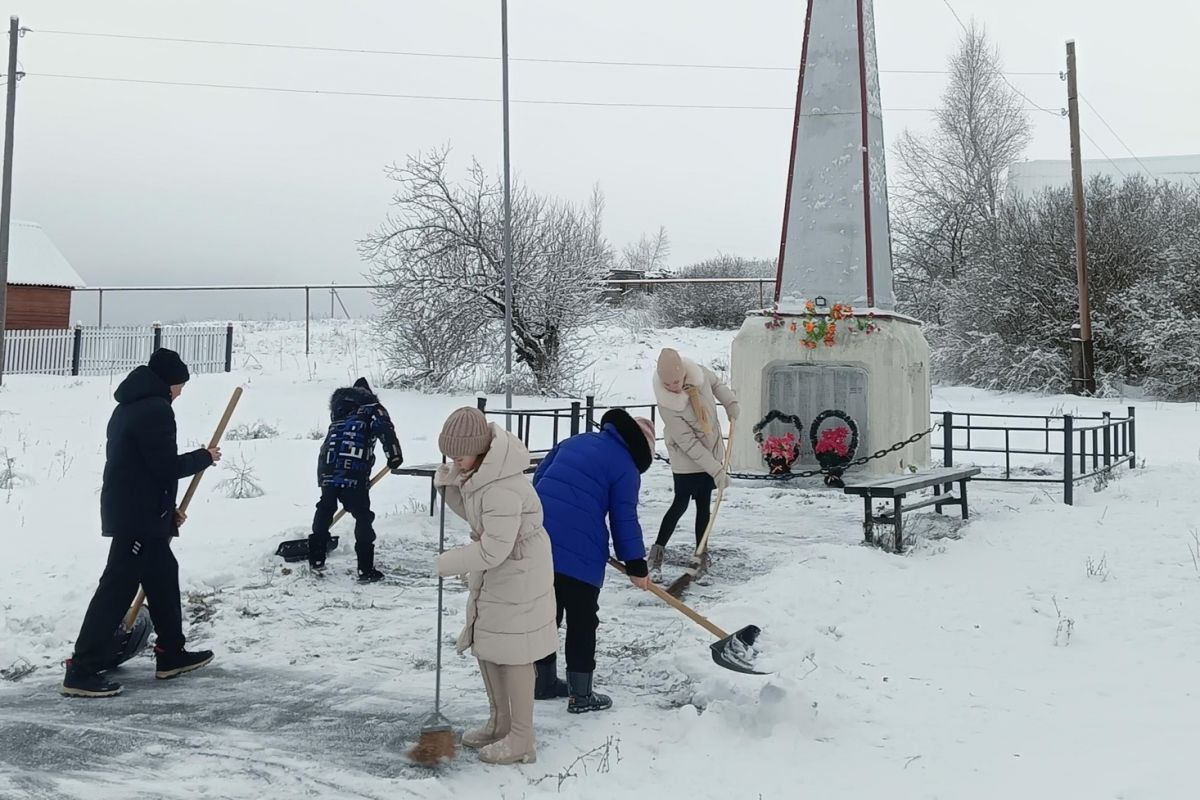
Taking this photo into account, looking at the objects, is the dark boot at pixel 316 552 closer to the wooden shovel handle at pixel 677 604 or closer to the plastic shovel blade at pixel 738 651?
the wooden shovel handle at pixel 677 604

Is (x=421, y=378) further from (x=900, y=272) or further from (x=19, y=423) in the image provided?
(x=900, y=272)

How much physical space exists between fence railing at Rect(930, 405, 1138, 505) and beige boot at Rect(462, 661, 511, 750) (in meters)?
7.69

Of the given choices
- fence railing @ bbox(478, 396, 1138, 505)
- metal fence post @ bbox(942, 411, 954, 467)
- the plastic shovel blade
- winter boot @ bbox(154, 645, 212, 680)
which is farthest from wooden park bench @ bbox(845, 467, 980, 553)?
winter boot @ bbox(154, 645, 212, 680)

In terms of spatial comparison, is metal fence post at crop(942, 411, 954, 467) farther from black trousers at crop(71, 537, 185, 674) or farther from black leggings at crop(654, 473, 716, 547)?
black trousers at crop(71, 537, 185, 674)

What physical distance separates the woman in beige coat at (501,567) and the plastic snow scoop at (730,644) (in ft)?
2.18

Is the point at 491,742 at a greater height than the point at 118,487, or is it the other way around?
the point at 118,487

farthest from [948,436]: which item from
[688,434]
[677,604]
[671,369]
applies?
[677,604]

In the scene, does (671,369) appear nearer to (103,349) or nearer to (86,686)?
(86,686)

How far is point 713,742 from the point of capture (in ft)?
14.3

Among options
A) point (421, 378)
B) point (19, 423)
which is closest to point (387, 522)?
point (19, 423)

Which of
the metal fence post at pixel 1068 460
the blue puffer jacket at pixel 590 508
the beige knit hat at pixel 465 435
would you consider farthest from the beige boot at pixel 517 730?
the metal fence post at pixel 1068 460

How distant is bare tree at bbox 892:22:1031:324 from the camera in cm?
3269

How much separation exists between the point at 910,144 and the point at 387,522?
103 feet

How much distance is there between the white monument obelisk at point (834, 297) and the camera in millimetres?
11625
